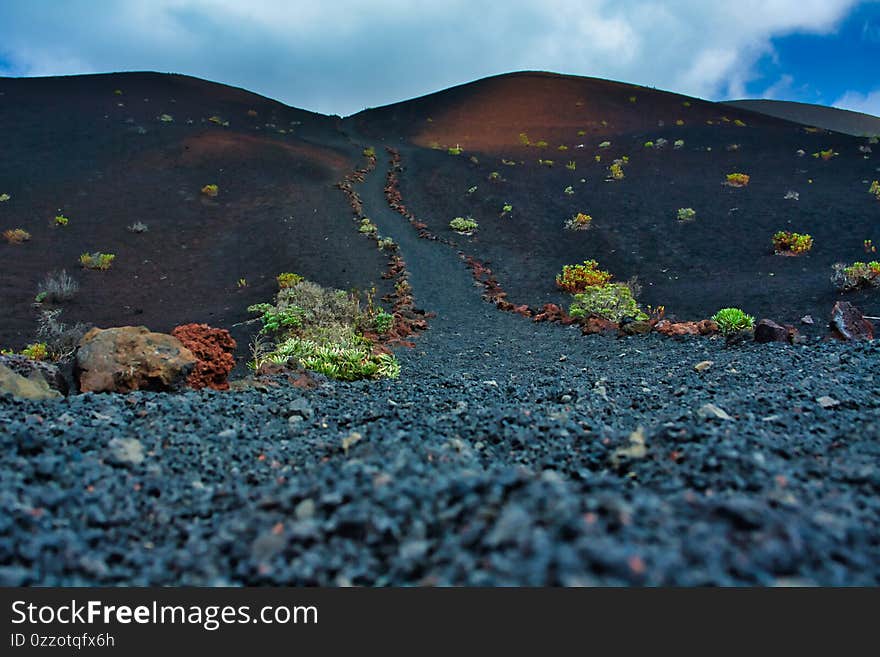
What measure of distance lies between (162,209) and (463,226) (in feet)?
38.9

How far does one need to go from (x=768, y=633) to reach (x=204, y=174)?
1024 inches

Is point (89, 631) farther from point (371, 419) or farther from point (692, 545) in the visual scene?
point (371, 419)

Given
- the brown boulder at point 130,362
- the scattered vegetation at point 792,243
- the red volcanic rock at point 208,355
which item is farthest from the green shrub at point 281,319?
the scattered vegetation at point 792,243

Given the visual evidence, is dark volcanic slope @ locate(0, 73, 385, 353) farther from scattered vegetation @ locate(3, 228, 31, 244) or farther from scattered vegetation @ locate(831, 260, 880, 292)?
scattered vegetation @ locate(831, 260, 880, 292)

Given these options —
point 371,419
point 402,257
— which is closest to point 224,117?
point 402,257

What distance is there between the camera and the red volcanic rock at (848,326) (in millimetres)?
6055

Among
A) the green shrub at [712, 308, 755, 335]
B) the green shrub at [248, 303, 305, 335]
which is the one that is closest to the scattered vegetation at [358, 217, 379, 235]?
the green shrub at [248, 303, 305, 335]

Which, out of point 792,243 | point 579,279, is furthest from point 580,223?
point 792,243

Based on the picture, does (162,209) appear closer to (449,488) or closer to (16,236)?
(16,236)

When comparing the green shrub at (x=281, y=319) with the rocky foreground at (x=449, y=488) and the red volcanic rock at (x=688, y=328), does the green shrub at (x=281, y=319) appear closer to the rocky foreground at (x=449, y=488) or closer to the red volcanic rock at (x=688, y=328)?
the rocky foreground at (x=449, y=488)

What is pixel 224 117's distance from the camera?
36406 mm

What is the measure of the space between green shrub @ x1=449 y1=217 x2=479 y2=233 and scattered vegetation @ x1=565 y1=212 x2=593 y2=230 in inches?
146

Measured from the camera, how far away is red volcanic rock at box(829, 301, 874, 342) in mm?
6055

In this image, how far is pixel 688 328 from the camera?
754 centimetres
